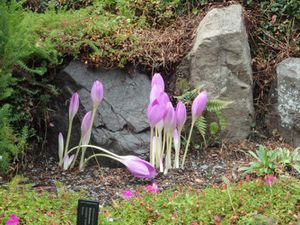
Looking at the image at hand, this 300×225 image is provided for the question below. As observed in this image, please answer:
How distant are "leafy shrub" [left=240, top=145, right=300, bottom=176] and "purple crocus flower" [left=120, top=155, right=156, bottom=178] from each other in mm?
741

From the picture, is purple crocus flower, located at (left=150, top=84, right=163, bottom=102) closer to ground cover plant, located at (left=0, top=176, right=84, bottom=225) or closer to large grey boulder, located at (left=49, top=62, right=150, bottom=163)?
large grey boulder, located at (left=49, top=62, right=150, bottom=163)

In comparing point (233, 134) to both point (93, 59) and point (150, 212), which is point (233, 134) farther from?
point (150, 212)

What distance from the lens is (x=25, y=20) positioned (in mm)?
5203

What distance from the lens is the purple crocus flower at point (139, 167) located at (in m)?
4.64

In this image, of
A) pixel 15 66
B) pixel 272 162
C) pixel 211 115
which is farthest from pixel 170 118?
pixel 15 66

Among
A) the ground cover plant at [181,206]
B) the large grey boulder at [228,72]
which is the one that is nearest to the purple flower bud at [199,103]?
the large grey boulder at [228,72]

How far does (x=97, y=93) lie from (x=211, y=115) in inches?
46.8

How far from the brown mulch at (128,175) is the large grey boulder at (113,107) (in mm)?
243

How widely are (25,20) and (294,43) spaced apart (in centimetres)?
268

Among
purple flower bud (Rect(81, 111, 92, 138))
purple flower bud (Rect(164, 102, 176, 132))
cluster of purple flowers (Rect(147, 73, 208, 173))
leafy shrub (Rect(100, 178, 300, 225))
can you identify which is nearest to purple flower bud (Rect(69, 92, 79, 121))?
purple flower bud (Rect(81, 111, 92, 138))

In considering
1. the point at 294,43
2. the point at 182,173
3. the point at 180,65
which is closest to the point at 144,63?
the point at 180,65

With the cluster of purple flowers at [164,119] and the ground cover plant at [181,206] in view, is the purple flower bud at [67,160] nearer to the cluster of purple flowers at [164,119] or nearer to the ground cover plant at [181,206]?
the cluster of purple flowers at [164,119]

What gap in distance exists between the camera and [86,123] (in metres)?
4.96

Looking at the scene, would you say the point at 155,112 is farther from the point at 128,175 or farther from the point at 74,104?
the point at 74,104
